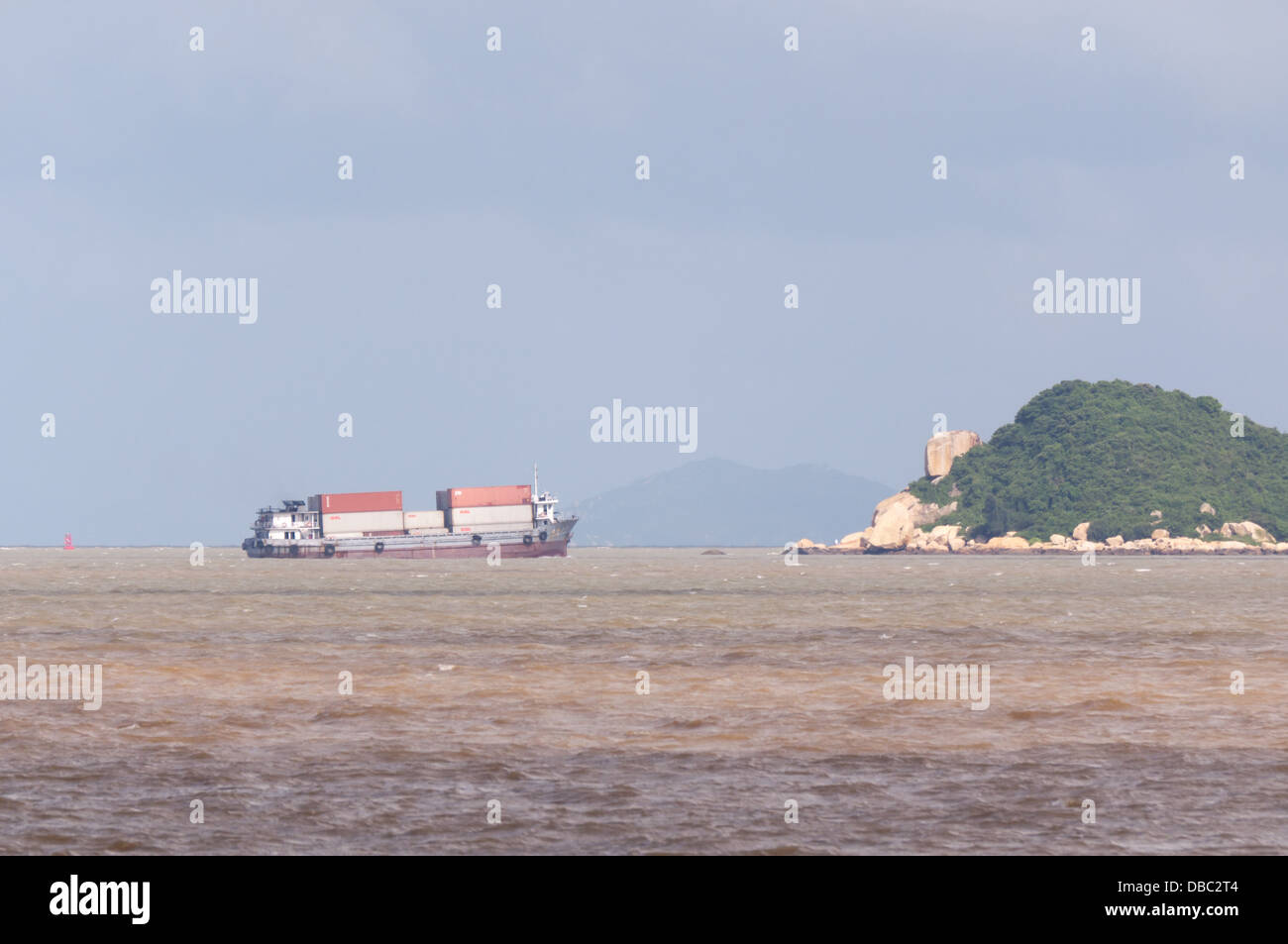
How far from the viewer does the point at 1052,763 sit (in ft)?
70.2

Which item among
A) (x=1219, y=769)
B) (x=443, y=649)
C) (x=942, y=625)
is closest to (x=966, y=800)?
(x=1219, y=769)

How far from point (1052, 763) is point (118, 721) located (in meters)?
17.8

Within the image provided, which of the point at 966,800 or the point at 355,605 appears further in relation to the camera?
the point at 355,605

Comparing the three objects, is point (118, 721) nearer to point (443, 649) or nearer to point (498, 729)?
point (498, 729)

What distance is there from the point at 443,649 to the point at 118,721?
16.7 meters

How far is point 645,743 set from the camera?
2362cm

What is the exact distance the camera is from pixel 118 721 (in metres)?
26.6

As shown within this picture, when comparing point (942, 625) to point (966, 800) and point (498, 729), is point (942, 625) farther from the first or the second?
point (966, 800)

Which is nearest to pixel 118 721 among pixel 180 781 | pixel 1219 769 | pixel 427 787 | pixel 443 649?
pixel 180 781

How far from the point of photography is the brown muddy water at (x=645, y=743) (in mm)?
16703

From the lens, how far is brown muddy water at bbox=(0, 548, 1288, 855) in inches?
658
